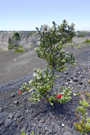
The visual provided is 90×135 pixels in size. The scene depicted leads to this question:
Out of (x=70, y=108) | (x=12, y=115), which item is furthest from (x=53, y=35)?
(x=12, y=115)

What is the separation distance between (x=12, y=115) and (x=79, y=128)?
294 centimetres

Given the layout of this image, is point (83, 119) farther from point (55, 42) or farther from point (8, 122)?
point (55, 42)

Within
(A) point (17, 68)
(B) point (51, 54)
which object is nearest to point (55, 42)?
(B) point (51, 54)

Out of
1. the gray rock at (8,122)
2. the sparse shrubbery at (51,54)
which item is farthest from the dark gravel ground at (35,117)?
the sparse shrubbery at (51,54)

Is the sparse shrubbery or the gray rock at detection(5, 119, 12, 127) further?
the sparse shrubbery

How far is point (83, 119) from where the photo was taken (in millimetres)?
6004

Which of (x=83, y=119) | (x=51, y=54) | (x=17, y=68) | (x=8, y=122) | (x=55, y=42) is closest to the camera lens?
(x=8, y=122)

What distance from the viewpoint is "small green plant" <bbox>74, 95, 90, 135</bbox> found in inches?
217

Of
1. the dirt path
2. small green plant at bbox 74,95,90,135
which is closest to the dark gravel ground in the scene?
small green plant at bbox 74,95,90,135

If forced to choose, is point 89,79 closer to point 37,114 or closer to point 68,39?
point 68,39

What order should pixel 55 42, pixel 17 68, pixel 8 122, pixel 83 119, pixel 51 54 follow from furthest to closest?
pixel 17 68 → pixel 51 54 → pixel 55 42 → pixel 83 119 → pixel 8 122

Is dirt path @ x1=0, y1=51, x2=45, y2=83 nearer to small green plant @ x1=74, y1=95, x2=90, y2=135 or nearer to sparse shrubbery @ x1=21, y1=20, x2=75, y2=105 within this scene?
sparse shrubbery @ x1=21, y1=20, x2=75, y2=105

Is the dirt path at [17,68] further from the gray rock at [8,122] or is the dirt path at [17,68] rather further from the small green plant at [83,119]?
the small green plant at [83,119]

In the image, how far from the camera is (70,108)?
6.75 meters
